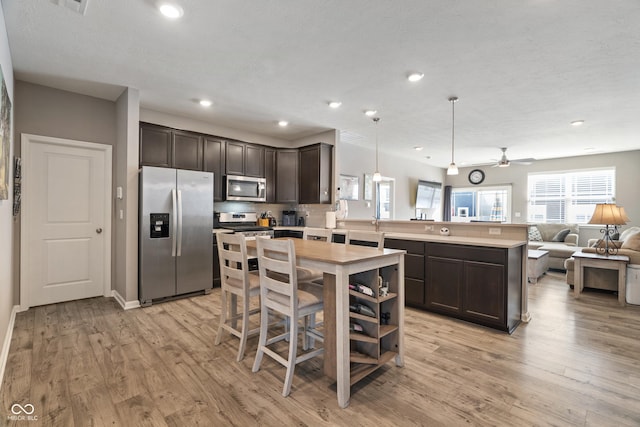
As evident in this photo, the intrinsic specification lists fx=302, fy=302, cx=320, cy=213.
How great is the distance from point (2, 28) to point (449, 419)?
13.4ft

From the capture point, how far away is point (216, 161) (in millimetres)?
4902

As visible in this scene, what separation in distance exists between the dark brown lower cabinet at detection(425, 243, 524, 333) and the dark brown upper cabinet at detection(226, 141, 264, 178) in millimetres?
3254

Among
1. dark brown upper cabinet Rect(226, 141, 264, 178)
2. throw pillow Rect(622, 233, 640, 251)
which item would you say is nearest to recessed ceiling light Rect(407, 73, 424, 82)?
dark brown upper cabinet Rect(226, 141, 264, 178)

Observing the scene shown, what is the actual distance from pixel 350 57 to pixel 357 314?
2314 millimetres

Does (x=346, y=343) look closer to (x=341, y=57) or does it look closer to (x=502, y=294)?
(x=502, y=294)

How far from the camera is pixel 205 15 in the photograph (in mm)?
2268

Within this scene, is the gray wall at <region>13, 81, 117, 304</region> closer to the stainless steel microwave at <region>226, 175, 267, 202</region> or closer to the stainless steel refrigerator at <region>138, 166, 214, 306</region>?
the stainless steel refrigerator at <region>138, 166, 214, 306</region>

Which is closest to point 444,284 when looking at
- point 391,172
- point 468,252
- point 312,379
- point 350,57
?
point 468,252

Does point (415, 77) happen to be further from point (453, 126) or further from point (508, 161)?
point (508, 161)

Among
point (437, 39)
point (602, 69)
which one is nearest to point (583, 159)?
point (602, 69)

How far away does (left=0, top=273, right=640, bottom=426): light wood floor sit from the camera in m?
1.79

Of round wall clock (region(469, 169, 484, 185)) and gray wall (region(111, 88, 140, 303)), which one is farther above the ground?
round wall clock (region(469, 169, 484, 185))

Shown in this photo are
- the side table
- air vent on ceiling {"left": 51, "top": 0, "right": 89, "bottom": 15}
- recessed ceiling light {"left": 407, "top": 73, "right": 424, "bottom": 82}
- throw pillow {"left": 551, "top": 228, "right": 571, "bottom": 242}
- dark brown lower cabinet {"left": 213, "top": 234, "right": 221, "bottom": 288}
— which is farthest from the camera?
throw pillow {"left": 551, "top": 228, "right": 571, "bottom": 242}

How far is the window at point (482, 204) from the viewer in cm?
866
